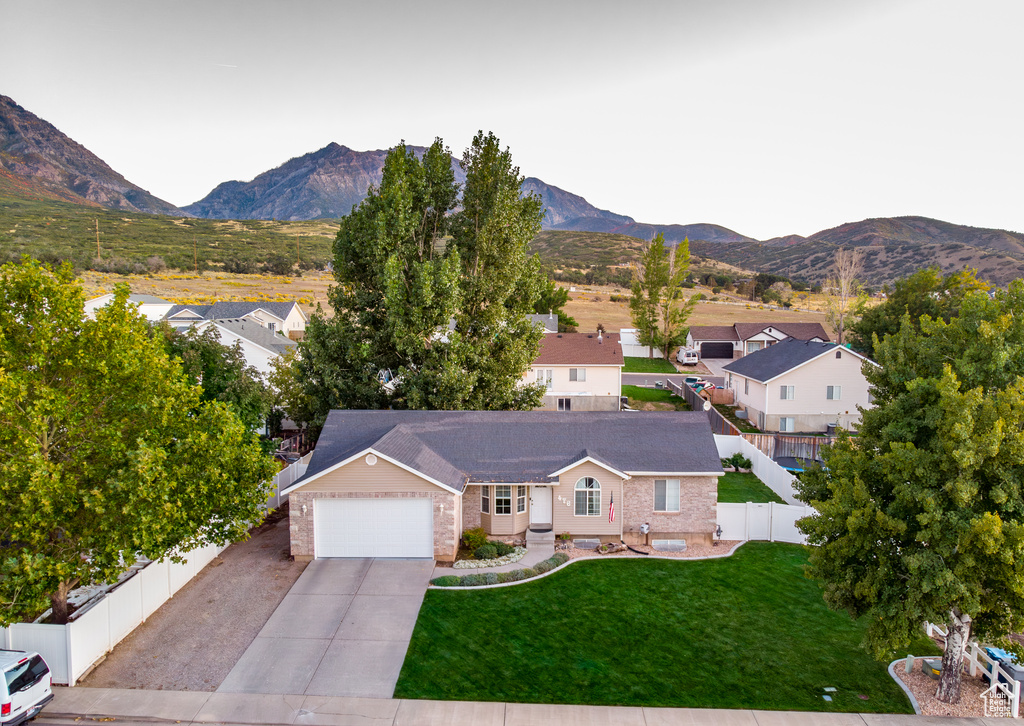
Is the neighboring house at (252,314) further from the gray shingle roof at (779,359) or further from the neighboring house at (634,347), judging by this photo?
the neighboring house at (634,347)

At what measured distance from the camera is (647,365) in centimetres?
6406

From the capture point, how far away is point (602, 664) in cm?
1338

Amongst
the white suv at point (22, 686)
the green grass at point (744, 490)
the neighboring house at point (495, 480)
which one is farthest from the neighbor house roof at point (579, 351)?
the white suv at point (22, 686)

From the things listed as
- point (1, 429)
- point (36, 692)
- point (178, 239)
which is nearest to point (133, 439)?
point (1, 429)

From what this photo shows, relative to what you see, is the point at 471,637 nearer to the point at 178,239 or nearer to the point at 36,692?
the point at 36,692

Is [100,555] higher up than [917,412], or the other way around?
[917,412]

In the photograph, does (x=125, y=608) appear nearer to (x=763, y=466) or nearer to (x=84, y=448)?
(x=84, y=448)

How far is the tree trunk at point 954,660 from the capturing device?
11727 mm

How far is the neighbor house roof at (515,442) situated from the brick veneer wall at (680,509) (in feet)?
2.06

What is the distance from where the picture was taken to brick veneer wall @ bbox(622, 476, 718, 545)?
20.6 metres

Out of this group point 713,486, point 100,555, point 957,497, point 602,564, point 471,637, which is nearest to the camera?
point 957,497

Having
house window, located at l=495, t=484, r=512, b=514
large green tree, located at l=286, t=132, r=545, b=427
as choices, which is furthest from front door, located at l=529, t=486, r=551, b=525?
large green tree, located at l=286, t=132, r=545, b=427

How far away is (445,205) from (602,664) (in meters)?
22.4

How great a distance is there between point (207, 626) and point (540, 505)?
10565 millimetres
